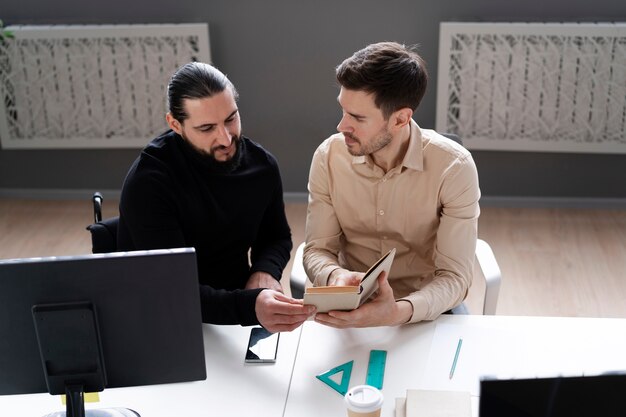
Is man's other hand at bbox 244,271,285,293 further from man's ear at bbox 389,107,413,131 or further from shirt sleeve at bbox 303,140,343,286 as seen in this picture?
man's ear at bbox 389,107,413,131

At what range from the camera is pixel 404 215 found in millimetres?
2156

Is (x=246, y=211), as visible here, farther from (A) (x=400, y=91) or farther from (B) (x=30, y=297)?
(B) (x=30, y=297)

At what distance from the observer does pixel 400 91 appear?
2072 millimetres

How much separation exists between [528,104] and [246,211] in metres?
2.00

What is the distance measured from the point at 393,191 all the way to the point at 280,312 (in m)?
0.54

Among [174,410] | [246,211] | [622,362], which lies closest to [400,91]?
[246,211]

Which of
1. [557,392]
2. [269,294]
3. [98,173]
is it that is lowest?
[98,173]

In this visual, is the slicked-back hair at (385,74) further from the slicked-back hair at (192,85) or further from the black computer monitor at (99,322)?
the black computer monitor at (99,322)

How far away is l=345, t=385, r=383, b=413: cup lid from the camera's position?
1.46 metres

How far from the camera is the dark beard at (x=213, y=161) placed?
2115 millimetres

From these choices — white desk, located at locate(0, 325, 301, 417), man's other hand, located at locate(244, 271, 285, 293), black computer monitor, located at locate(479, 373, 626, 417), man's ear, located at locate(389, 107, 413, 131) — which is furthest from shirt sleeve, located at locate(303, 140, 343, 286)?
black computer monitor, located at locate(479, 373, 626, 417)

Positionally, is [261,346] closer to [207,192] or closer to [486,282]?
[207,192]

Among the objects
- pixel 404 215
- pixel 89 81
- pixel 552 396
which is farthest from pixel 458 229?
pixel 89 81

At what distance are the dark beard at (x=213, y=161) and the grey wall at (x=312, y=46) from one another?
171 cm
